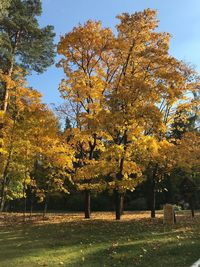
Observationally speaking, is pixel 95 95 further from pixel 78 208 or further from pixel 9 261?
pixel 78 208

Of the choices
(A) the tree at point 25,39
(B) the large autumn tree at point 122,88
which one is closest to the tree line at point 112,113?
(B) the large autumn tree at point 122,88

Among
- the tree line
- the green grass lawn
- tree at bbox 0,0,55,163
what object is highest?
tree at bbox 0,0,55,163

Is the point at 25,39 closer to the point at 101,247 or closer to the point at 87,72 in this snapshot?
the point at 87,72

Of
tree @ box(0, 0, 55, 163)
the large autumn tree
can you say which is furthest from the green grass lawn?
tree @ box(0, 0, 55, 163)

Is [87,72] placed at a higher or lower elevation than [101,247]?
higher

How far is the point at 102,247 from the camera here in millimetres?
10836

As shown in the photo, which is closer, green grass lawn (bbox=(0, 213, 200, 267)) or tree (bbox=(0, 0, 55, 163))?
green grass lawn (bbox=(0, 213, 200, 267))

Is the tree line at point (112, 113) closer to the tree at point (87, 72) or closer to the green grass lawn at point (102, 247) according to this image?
the tree at point (87, 72)

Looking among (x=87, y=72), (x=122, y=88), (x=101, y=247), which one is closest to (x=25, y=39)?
(x=87, y=72)

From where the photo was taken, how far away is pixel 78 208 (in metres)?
40.7

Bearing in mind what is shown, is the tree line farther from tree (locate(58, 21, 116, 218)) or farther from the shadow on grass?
the shadow on grass

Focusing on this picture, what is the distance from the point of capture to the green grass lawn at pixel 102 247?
9125 mm

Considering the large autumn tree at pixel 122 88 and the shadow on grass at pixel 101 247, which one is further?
the large autumn tree at pixel 122 88

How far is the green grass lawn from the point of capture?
9125mm
